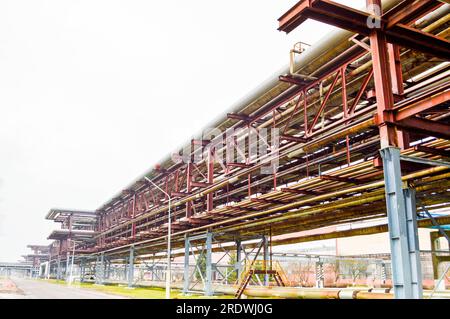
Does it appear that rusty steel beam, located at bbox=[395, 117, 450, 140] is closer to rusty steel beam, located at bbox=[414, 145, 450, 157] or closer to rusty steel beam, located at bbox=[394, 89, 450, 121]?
rusty steel beam, located at bbox=[394, 89, 450, 121]

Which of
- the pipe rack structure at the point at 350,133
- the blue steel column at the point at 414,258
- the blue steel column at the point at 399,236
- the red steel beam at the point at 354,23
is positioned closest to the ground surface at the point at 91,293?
the pipe rack structure at the point at 350,133

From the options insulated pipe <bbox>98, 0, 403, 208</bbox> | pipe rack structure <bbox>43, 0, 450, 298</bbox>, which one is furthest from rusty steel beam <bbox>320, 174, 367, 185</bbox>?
insulated pipe <bbox>98, 0, 403, 208</bbox>

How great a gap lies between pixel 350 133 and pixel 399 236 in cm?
397

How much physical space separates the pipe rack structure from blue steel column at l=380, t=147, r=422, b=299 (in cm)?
2

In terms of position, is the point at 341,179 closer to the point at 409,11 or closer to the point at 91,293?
the point at 409,11

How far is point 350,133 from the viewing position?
12.7 metres

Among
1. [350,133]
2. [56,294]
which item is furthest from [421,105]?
[56,294]

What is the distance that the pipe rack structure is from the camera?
33.2 feet

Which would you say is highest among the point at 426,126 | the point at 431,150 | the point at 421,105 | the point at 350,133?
the point at 350,133

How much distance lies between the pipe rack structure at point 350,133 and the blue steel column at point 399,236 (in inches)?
1.0

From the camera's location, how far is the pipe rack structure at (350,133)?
33.2ft

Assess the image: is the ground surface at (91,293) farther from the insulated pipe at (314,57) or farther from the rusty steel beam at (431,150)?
the rusty steel beam at (431,150)

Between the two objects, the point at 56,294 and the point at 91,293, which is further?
the point at 91,293
